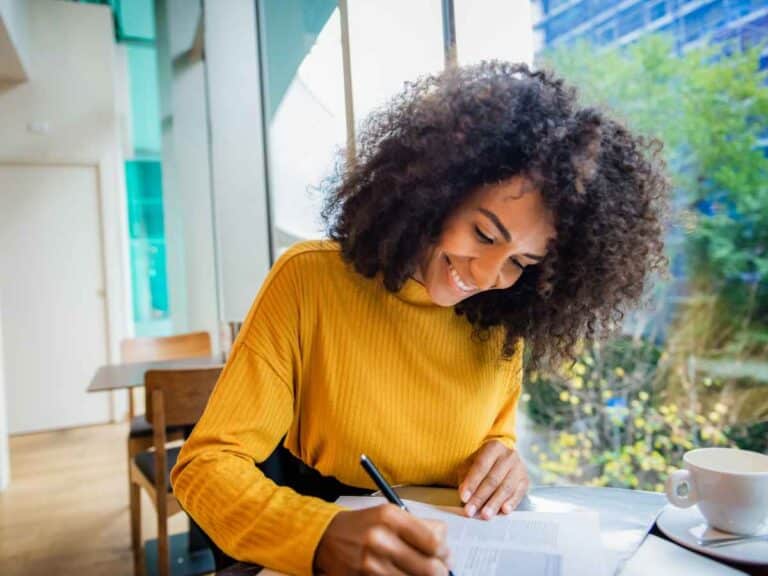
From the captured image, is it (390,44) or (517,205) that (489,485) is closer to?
(517,205)

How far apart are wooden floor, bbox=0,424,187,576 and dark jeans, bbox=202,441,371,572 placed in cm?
158

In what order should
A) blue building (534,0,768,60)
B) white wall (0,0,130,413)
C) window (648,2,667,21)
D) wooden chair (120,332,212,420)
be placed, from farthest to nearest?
white wall (0,0,130,413), wooden chair (120,332,212,420), window (648,2,667,21), blue building (534,0,768,60)

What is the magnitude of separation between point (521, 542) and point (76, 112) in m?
4.41

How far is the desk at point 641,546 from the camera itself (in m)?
0.56

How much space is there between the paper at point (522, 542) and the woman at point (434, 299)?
4 cm

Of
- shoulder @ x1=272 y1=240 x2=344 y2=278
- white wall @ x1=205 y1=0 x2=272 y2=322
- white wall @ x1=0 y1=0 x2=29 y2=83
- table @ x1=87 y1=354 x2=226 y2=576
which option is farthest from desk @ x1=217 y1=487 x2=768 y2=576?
white wall @ x1=0 y1=0 x2=29 y2=83

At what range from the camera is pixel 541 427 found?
1.77m

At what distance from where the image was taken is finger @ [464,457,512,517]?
2.36 feet

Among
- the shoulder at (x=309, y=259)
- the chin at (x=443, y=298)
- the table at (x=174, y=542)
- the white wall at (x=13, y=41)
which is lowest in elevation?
the table at (x=174, y=542)

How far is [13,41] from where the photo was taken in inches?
127

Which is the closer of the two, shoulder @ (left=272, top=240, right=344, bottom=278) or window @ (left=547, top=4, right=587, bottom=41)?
shoulder @ (left=272, top=240, right=344, bottom=278)

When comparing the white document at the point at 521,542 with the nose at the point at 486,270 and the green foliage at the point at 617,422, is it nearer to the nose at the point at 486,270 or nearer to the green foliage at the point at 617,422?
the nose at the point at 486,270

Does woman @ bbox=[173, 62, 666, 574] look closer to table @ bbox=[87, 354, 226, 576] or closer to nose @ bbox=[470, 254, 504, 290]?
nose @ bbox=[470, 254, 504, 290]

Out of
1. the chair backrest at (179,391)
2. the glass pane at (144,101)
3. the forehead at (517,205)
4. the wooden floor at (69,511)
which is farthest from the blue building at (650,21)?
the glass pane at (144,101)
